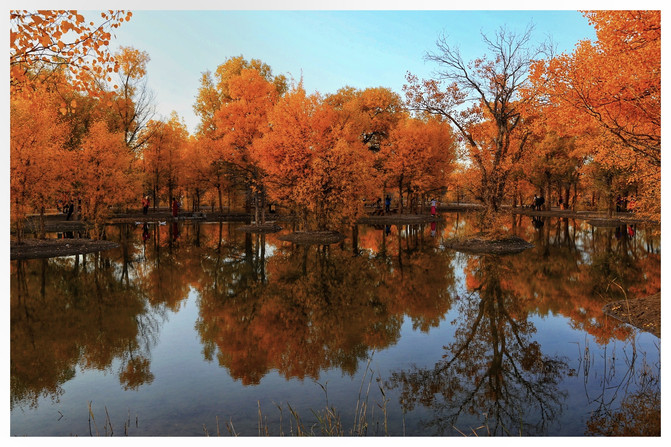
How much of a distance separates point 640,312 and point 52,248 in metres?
26.8

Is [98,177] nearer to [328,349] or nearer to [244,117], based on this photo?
[244,117]

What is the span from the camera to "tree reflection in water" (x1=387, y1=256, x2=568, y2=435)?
23.3ft

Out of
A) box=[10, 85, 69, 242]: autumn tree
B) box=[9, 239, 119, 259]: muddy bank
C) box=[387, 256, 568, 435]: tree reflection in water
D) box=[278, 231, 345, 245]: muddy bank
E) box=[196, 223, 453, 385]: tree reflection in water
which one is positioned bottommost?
box=[387, 256, 568, 435]: tree reflection in water

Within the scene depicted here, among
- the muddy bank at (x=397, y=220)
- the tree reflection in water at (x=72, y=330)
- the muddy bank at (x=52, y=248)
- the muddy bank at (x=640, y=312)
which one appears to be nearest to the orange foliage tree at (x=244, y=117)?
the muddy bank at (x=52, y=248)

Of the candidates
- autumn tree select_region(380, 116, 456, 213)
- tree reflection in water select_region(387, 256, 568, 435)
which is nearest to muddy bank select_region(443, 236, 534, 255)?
tree reflection in water select_region(387, 256, 568, 435)

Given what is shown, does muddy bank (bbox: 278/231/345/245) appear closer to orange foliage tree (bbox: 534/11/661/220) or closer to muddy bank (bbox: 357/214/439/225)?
muddy bank (bbox: 357/214/439/225)

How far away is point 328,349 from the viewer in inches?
403

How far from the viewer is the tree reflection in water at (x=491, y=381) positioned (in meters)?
7.10

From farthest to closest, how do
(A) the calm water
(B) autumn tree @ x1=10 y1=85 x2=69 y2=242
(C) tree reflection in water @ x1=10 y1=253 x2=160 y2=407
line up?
(B) autumn tree @ x1=10 y1=85 x2=69 y2=242 → (C) tree reflection in water @ x1=10 y1=253 x2=160 y2=407 → (A) the calm water

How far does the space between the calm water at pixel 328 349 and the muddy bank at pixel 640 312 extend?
0.36 m

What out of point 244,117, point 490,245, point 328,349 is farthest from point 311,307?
point 244,117

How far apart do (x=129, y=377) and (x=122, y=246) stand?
21068 millimetres

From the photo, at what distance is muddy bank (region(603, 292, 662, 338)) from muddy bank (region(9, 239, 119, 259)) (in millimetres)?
25135

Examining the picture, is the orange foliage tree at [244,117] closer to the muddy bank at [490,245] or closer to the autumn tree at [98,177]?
the autumn tree at [98,177]
